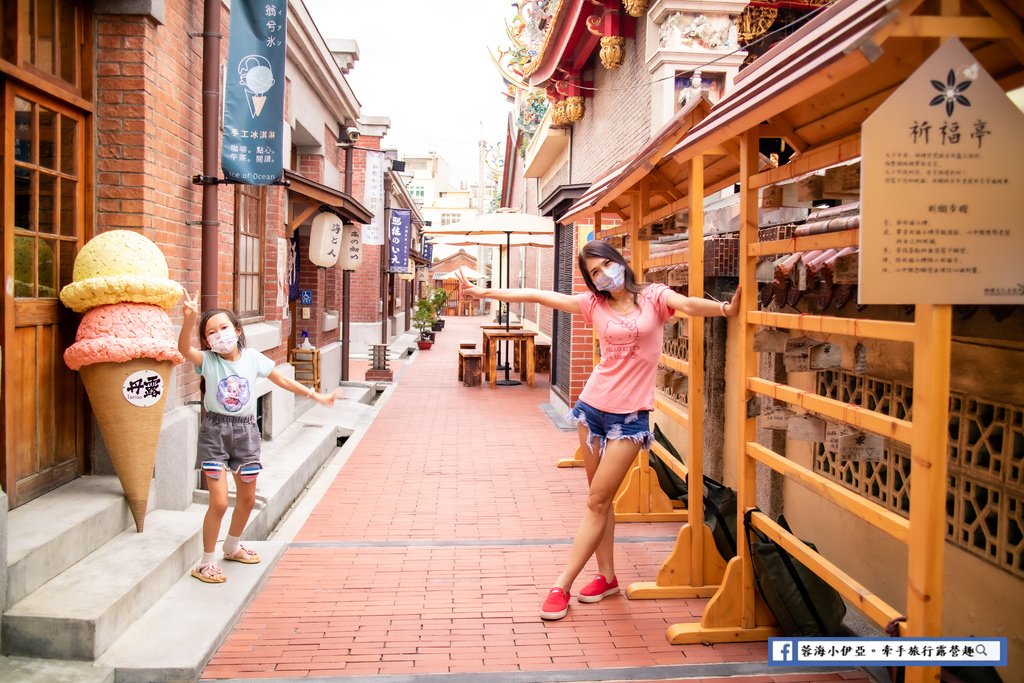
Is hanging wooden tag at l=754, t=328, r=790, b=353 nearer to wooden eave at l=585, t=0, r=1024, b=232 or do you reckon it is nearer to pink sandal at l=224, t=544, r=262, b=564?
wooden eave at l=585, t=0, r=1024, b=232

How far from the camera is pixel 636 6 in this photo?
995 centimetres

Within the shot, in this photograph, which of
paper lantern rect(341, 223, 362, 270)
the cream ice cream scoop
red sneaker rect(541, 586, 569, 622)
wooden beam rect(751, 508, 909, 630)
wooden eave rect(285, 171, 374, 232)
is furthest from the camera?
paper lantern rect(341, 223, 362, 270)

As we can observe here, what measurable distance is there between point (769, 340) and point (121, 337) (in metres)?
3.40

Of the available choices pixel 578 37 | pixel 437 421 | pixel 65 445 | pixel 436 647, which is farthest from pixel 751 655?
pixel 578 37

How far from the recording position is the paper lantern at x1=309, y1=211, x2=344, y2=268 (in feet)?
37.4

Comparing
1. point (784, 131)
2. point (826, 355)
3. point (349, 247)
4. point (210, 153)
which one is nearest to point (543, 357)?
point (349, 247)

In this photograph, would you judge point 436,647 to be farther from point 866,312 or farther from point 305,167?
point 305,167

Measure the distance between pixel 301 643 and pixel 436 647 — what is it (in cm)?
67

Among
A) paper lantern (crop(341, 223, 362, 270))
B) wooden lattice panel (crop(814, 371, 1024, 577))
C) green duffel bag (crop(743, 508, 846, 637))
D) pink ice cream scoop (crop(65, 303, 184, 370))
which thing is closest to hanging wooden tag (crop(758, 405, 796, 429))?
wooden lattice panel (crop(814, 371, 1024, 577))

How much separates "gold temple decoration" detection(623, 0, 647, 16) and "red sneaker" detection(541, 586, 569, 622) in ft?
25.0

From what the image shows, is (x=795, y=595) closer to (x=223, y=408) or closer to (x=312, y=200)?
(x=223, y=408)

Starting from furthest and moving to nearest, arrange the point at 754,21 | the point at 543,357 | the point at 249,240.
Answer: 1. the point at 543,357
2. the point at 754,21
3. the point at 249,240

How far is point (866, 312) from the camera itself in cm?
453

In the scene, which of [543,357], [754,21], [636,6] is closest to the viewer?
[636,6]
